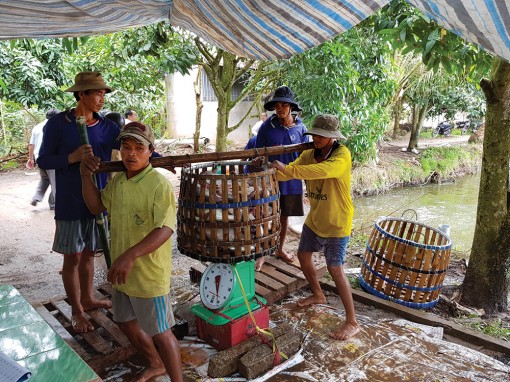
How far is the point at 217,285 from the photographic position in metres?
3.21

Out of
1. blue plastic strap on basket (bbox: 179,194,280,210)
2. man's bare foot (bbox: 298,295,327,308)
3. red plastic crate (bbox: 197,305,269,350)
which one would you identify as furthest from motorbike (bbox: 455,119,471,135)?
blue plastic strap on basket (bbox: 179,194,280,210)

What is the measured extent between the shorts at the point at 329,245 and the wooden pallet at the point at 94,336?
1809mm

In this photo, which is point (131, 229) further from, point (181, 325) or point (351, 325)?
point (351, 325)

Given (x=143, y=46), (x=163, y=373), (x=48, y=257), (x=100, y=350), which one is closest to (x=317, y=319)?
(x=163, y=373)

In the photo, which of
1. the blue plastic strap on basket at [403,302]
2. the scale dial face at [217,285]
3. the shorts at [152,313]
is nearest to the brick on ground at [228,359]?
the scale dial face at [217,285]

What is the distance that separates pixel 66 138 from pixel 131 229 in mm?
1131

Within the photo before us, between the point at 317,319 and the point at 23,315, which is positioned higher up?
the point at 23,315

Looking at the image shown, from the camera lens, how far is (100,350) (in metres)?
3.08

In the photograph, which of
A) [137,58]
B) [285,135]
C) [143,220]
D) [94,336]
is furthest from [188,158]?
[137,58]

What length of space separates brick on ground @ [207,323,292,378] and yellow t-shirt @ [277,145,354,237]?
1.13 m

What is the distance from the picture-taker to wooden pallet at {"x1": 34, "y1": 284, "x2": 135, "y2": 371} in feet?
10.0

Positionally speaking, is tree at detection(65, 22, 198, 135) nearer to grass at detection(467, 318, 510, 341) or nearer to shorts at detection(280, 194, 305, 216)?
shorts at detection(280, 194, 305, 216)

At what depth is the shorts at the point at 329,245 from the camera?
3.66 meters

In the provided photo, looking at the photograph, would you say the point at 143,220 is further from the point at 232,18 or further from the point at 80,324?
the point at 232,18
